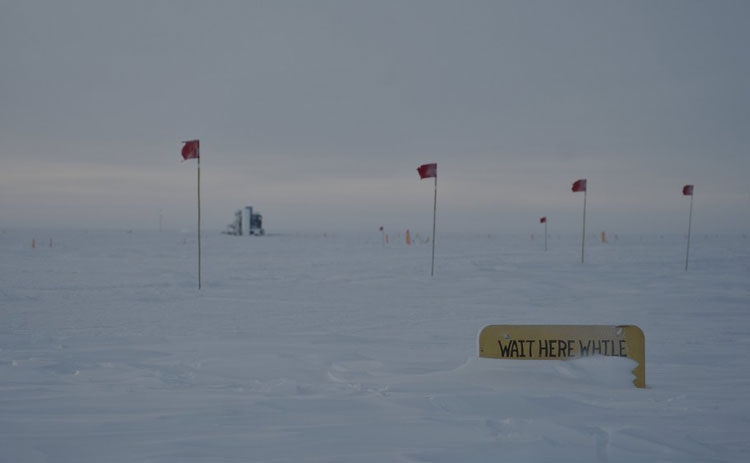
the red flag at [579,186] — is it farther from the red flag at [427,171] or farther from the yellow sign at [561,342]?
the yellow sign at [561,342]

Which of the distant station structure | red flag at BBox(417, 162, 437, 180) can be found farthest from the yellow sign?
the distant station structure

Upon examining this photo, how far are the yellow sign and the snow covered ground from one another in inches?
4.3

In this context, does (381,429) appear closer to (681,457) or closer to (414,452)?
(414,452)

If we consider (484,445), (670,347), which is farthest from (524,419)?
(670,347)

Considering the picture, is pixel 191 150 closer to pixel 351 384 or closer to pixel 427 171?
pixel 427 171

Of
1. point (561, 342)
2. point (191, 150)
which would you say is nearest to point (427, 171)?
point (191, 150)

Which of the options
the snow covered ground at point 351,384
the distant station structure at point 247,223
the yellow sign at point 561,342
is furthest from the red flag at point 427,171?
the distant station structure at point 247,223

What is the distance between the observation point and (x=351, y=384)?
15.0ft

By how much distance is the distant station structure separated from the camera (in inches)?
2513

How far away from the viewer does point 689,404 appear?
3.92 metres

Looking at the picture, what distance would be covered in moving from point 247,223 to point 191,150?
51906 mm

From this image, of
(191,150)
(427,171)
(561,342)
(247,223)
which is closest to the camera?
(561,342)

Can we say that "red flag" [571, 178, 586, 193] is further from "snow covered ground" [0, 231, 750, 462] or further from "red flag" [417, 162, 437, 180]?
"snow covered ground" [0, 231, 750, 462]

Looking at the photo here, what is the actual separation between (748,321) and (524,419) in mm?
7520
